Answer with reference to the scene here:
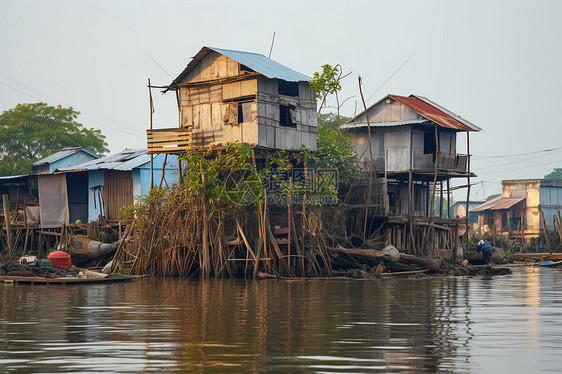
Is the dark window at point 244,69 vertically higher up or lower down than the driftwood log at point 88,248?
higher up

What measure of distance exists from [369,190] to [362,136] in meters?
7.40

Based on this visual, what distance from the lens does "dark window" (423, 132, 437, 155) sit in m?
36.8

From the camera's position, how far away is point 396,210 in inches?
1437

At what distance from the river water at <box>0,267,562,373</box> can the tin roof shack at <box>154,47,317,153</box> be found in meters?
9.80

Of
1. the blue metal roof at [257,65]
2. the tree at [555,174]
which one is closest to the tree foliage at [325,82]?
the blue metal roof at [257,65]

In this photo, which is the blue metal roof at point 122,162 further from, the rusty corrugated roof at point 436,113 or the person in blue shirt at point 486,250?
the person in blue shirt at point 486,250

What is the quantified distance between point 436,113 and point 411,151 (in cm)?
339

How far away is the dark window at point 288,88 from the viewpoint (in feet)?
99.9

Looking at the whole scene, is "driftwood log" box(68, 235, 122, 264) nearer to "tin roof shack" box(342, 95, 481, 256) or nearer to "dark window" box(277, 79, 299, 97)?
"dark window" box(277, 79, 299, 97)

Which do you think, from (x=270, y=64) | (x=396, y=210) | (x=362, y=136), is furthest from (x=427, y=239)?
(x=270, y=64)

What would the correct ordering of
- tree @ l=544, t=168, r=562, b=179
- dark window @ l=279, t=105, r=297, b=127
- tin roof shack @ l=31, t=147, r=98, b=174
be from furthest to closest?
1. tree @ l=544, t=168, r=562, b=179
2. tin roof shack @ l=31, t=147, r=98, b=174
3. dark window @ l=279, t=105, r=297, b=127

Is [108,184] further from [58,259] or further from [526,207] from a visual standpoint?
[526,207]

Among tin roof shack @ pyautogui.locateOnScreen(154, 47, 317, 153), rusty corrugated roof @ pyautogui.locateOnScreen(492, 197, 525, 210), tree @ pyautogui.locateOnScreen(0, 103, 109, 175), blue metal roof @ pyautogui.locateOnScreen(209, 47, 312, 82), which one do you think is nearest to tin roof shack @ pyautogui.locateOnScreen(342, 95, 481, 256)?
tin roof shack @ pyautogui.locateOnScreen(154, 47, 317, 153)

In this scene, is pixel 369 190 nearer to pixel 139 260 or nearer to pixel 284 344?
pixel 139 260
